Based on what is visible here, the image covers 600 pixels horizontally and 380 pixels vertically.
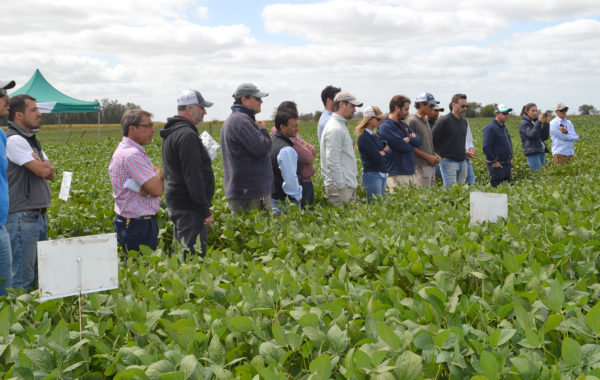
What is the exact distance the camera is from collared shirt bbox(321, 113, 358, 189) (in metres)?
6.26

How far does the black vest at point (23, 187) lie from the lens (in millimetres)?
4395

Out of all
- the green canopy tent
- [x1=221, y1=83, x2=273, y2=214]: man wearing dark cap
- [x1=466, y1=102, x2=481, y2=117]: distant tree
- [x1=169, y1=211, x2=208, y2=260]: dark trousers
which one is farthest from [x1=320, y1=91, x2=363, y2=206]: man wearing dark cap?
[x1=466, y1=102, x2=481, y2=117]: distant tree

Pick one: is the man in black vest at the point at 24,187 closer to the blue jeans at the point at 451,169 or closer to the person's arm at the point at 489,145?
the blue jeans at the point at 451,169

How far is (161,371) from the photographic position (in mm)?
1687

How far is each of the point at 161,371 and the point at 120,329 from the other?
0.50 meters

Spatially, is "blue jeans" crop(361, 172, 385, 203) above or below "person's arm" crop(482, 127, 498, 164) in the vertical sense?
below

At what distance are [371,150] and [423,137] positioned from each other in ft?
4.72

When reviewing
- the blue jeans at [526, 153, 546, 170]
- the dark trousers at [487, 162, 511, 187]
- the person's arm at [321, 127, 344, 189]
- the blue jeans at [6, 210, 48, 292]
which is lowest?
the blue jeans at [6, 210, 48, 292]

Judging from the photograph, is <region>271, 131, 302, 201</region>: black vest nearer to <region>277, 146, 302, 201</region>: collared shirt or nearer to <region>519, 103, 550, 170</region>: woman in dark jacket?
<region>277, 146, 302, 201</region>: collared shirt

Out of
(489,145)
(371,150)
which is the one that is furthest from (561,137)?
(371,150)

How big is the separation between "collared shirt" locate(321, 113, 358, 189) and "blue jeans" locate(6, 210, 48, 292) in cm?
322

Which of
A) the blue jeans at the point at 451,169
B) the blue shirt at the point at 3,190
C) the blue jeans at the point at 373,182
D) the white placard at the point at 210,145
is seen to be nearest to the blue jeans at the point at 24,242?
the blue shirt at the point at 3,190

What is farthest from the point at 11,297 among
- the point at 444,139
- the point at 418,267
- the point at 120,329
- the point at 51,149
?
the point at 51,149

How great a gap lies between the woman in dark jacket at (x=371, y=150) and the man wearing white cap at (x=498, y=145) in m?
2.78
